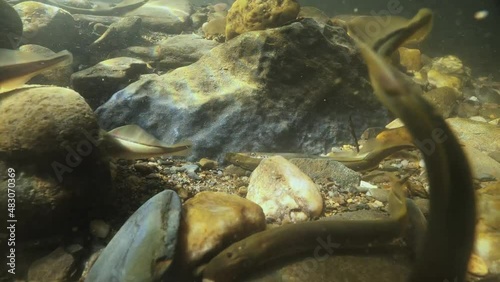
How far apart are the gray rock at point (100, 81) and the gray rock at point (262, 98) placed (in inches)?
29.3

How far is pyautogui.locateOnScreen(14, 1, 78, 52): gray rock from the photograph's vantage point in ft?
22.1

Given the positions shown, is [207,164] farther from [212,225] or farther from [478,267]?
[478,267]

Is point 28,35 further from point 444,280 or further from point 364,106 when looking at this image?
point 444,280

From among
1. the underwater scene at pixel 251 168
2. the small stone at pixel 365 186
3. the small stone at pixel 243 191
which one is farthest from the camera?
the small stone at pixel 365 186

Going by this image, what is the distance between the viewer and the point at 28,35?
6633mm

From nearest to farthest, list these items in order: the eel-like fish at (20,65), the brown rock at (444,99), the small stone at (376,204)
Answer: the eel-like fish at (20,65) → the small stone at (376,204) → the brown rock at (444,99)

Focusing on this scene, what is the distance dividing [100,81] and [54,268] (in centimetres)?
347

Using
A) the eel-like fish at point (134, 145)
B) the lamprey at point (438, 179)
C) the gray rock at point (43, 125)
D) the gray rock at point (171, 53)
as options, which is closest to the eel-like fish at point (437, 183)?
the lamprey at point (438, 179)

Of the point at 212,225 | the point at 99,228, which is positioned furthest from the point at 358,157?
the point at 99,228

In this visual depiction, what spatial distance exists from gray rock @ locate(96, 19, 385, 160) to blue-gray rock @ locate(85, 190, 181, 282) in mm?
1828

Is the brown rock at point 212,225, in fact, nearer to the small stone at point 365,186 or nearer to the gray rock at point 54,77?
the small stone at point 365,186

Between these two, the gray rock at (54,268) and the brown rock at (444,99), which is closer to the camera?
the gray rock at (54,268)

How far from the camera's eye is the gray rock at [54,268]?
6.93ft

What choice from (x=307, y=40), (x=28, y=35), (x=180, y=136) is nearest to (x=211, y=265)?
(x=180, y=136)
